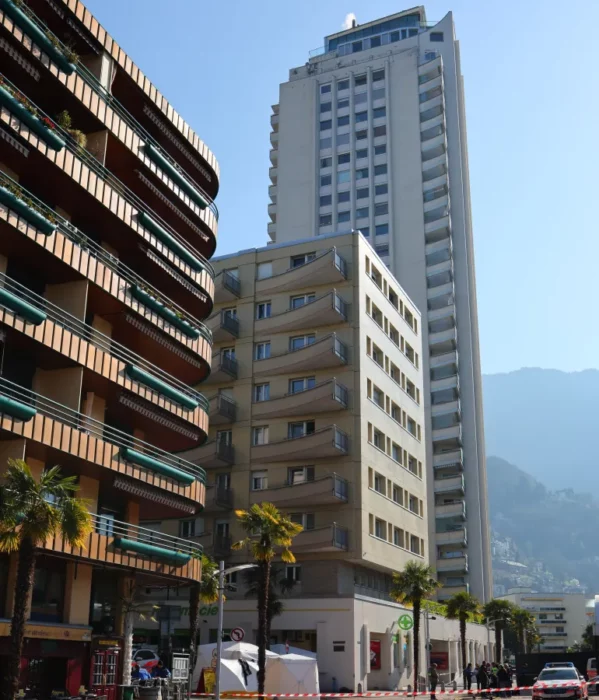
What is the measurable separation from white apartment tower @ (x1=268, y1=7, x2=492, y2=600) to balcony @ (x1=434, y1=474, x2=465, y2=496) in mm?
115

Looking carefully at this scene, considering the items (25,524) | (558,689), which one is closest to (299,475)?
(558,689)

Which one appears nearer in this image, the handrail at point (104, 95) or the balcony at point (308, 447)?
the handrail at point (104, 95)

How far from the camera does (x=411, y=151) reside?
106m

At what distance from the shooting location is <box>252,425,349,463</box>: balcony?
53719 mm

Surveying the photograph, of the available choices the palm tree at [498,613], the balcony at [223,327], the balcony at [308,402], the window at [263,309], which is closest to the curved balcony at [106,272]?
the balcony at [308,402]

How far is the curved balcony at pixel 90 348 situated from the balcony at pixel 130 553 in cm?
526

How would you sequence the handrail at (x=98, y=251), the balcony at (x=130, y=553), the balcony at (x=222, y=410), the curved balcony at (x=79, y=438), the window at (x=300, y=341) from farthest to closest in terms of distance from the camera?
the window at (x=300, y=341)
the balcony at (x=222, y=410)
the handrail at (x=98, y=251)
the balcony at (x=130, y=553)
the curved balcony at (x=79, y=438)

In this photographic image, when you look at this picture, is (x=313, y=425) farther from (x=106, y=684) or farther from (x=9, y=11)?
(x=9, y=11)

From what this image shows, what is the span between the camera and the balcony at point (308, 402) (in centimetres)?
5450

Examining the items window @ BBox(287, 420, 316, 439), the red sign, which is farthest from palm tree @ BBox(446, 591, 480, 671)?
window @ BBox(287, 420, 316, 439)

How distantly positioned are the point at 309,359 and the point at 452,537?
1631 inches

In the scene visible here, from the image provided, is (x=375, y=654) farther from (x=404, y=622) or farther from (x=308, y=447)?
(x=308, y=447)

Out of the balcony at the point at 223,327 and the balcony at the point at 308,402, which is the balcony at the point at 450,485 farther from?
the balcony at the point at 223,327

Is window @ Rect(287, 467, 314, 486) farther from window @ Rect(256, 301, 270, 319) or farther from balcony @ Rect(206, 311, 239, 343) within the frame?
window @ Rect(256, 301, 270, 319)
